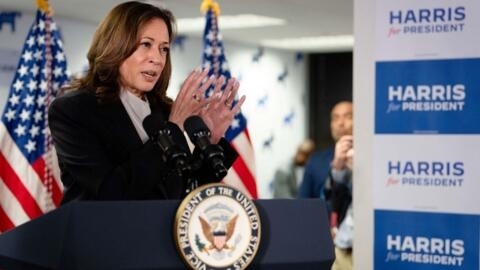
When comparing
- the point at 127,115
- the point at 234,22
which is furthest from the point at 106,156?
the point at 234,22

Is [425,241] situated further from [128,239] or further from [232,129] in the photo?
[232,129]

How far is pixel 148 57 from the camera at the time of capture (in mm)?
1542

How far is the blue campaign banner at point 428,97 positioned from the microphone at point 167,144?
1246 millimetres

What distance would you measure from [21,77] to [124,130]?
2.51 m

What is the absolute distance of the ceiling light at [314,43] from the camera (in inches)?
351

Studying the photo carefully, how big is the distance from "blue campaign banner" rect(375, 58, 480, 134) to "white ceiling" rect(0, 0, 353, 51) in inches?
125

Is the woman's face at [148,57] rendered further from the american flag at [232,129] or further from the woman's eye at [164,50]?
the american flag at [232,129]

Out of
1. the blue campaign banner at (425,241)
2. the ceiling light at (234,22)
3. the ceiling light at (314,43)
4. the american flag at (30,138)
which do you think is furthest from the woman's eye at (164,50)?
the ceiling light at (314,43)

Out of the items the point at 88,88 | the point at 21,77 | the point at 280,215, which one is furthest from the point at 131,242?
the point at 21,77

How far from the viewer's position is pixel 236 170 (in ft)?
13.9

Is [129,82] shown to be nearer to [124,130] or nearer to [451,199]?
[124,130]

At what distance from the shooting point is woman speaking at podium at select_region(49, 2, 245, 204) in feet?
4.66

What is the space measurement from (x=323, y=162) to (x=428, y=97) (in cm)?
215

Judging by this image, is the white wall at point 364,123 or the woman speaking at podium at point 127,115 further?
the white wall at point 364,123
